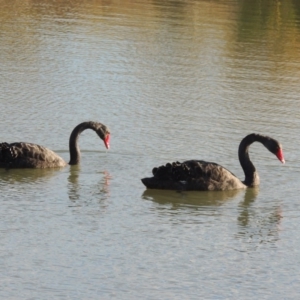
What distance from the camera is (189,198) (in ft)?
34.3

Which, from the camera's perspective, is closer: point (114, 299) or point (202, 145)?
point (114, 299)

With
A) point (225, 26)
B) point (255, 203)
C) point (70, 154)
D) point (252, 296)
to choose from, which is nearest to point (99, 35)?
point (225, 26)

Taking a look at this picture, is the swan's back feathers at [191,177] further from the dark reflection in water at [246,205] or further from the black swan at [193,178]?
the dark reflection in water at [246,205]

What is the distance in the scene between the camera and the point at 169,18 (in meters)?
23.7

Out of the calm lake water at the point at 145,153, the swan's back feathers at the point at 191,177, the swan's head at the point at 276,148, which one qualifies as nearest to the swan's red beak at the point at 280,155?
the swan's head at the point at 276,148

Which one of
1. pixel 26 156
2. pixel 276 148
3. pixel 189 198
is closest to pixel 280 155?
pixel 276 148

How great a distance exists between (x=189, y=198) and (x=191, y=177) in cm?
24

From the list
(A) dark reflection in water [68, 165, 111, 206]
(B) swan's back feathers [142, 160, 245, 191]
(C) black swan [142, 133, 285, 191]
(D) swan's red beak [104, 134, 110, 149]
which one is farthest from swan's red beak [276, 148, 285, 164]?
(D) swan's red beak [104, 134, 110, 149]

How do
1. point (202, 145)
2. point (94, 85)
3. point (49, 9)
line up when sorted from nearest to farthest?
point (202, 145) → point (94, 85) → point (49, 9)

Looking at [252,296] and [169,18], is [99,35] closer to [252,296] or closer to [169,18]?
[169,18]

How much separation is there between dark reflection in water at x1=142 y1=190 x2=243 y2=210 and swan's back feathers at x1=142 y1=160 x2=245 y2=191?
6 cm

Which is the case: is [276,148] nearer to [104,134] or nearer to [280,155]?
[280,155]

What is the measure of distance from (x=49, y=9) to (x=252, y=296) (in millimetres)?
17674

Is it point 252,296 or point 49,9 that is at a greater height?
point 49,9
